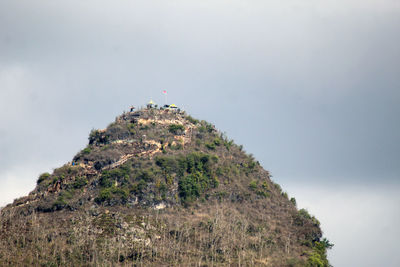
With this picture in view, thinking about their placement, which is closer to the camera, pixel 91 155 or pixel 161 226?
pixel 161 226

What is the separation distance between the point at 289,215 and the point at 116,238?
38757 mm

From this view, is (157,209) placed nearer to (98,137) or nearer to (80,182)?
(80,182)

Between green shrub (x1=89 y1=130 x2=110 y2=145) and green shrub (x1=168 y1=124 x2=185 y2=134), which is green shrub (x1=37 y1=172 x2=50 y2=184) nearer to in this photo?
green shrub (x1=89 y1=130 x2=110 y2=145)

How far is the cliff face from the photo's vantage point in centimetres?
14112

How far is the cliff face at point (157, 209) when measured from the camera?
463 ft

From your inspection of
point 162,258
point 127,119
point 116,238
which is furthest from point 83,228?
point 127,119

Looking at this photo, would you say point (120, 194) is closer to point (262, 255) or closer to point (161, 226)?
point (161, 226)

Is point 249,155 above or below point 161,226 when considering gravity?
above

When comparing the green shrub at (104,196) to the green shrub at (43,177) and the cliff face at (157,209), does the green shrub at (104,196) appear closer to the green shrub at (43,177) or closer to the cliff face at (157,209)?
the cliff face at (157,209)

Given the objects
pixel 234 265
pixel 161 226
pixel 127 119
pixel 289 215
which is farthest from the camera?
pixel 127 119

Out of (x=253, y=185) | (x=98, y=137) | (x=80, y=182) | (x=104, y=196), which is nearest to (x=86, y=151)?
(x=98, y=137)

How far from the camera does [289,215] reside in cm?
16262

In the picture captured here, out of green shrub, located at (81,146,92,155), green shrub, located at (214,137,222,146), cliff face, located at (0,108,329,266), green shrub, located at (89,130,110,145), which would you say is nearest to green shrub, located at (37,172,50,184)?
cliff face, located at (0,108,329,266)

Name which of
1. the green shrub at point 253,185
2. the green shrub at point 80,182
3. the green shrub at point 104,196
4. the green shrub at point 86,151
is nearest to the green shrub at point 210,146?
the green shrub at point 253,185
